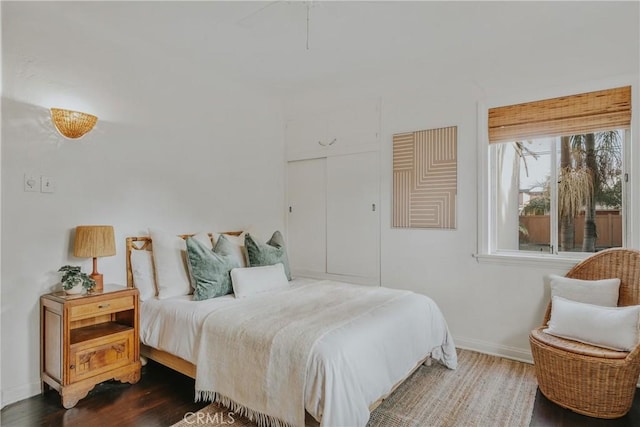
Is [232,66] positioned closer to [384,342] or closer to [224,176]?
[224,176]

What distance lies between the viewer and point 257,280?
2.86 meters

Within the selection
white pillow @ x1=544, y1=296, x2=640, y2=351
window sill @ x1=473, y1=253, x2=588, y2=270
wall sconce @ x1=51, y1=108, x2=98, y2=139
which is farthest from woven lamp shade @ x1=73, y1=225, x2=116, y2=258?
white pillow @ x1=544, y1=296, x2=640, y2=351

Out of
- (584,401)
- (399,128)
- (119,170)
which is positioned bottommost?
(584,401)

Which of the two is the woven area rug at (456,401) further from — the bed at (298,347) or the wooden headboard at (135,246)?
the wooden headboard at (135,246)

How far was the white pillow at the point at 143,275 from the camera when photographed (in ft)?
9.21

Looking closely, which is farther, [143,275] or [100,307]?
[143,275]

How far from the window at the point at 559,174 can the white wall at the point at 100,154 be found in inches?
104

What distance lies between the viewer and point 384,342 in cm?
205

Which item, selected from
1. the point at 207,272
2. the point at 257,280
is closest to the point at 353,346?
the point at 257,280

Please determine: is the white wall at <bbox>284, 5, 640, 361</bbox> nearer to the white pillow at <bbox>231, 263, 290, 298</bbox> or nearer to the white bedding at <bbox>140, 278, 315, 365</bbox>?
the white pillow at <bbox>231, 263, 290, 298</bbox>

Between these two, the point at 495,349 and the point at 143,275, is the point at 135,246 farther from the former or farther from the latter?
the point at 495,349

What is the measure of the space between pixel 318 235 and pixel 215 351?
7.33 feet

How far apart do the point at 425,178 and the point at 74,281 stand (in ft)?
9.85

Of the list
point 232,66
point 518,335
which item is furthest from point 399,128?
point 518,335
